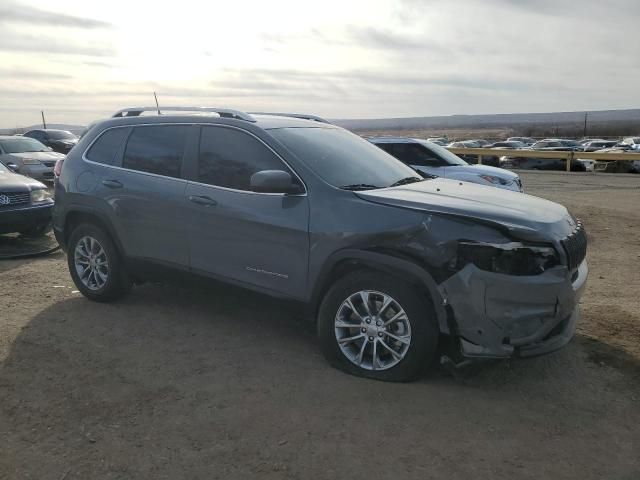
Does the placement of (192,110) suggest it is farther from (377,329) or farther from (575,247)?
(575,247)

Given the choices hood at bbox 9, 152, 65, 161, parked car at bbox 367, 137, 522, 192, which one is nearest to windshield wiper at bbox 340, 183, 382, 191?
parked car at bbox 367, 137, 522, 192

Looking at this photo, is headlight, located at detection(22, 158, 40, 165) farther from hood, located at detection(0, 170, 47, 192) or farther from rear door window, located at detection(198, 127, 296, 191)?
rear door window, located at detection(198, 127, 296, 191)

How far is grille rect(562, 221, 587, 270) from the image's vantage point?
3981mm

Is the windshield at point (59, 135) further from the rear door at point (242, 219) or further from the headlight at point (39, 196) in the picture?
the rear door at point (242, 219)

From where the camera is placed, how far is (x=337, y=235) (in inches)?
165

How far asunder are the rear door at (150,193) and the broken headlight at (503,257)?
2.38 m

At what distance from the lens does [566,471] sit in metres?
3.13

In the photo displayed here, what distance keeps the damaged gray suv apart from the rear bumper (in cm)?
335

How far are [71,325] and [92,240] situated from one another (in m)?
0.92

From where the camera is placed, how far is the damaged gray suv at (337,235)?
3.79 metres

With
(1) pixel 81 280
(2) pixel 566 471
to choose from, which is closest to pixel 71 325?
(1) pixel 81 280

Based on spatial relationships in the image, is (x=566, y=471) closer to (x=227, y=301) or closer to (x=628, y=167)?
(x=227, y=301)

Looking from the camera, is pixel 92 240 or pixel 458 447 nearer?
pixel 458 447

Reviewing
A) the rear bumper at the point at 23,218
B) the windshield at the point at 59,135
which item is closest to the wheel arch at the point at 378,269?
the rear bumper at the point at 23,218
